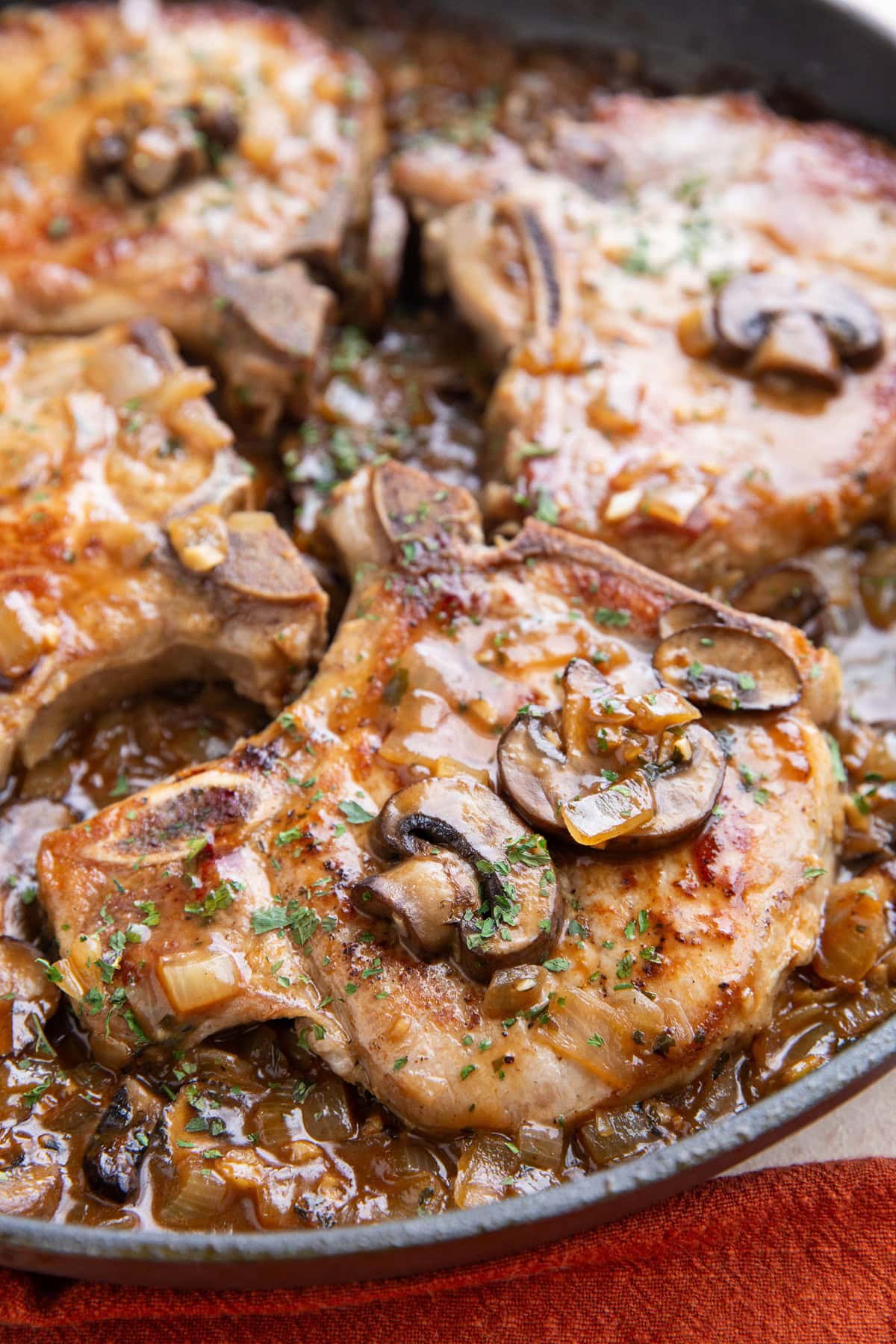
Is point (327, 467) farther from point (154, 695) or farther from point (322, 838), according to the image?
point (322, 838)

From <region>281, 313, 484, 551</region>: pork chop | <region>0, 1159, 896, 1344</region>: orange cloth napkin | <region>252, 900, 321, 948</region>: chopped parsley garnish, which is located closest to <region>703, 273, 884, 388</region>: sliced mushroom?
<region>281, 313, 484, 551</region>: pork chop

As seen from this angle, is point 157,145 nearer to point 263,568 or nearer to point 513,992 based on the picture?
point 263,568

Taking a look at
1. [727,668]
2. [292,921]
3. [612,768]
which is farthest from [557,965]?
[727,668]

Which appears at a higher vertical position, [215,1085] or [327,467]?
[327,467]

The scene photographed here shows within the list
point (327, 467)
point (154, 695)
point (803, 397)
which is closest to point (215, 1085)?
point (154, 695)

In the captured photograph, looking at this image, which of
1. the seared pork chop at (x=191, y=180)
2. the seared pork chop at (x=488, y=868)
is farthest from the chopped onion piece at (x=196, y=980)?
the seared pork chop at (x=191, y=180)

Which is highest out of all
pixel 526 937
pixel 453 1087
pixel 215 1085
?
pixel 526 937

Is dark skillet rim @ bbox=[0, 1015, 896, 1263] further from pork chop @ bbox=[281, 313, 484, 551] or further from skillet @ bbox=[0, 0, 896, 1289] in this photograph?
pork chop @ bbox=[281, 313, 484, 551]

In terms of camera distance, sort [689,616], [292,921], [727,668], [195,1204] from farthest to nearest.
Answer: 1. [689,616]
2. [727,668]
3. [292,921]
4. [195,1204]
